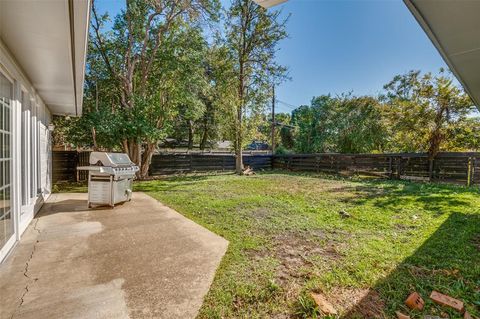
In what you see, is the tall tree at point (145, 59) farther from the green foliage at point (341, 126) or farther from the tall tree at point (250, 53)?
the green foliage at point (341, 126)

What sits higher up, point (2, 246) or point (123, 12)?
point (123, 12)

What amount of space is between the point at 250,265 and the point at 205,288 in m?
0.60

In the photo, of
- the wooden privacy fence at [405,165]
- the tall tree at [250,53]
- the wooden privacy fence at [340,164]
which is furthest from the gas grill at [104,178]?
the wooden privacy fence at [405,165]

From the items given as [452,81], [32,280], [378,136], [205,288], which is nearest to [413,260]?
[205,288]

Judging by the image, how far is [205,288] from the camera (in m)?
2.07

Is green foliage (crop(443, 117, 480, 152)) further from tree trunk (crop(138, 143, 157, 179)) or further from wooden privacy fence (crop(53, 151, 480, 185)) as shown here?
tree trunk (crop(138, 143, 157, 179))

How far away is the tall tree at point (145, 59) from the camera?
8.56m

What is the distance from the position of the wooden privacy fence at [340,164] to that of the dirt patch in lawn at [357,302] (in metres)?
9.01

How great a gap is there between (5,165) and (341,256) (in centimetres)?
422

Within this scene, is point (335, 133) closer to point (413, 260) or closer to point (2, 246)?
point (413, 260)

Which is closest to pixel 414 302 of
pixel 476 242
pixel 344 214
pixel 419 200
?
pixel 476 242

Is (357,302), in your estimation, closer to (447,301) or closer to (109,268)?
(447,301)

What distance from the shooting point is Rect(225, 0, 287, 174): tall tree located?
1196 centimetres

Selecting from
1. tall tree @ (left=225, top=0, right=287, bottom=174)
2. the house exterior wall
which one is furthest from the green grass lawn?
tall tree @ (left=225, top=0, right=287, bottom=174)
